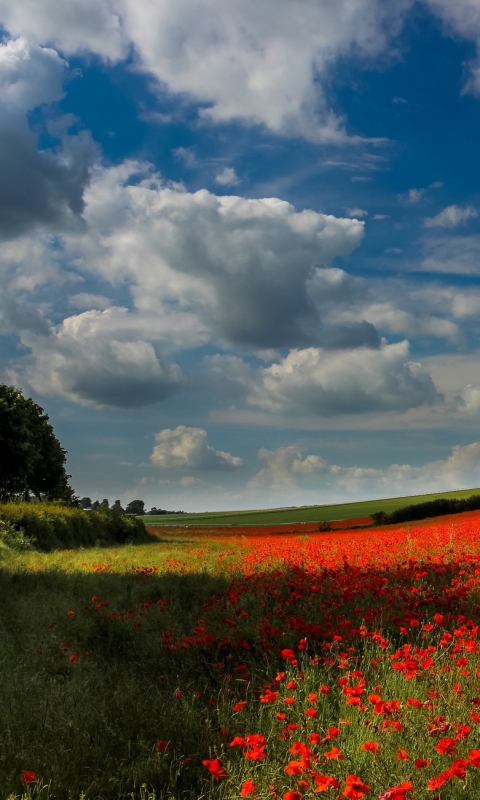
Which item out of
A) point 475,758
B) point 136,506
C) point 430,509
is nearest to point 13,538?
point 475,758

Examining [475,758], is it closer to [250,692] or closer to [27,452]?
[250,692]

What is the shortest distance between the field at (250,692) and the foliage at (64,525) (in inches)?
588

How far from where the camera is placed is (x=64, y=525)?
28688mm

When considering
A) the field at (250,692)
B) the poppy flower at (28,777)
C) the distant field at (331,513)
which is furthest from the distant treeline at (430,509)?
the poppy flower at (28,777)

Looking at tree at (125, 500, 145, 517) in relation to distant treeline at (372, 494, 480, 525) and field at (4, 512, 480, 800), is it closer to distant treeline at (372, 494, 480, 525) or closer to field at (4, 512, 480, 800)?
distant treeline at (372, 494, 480, 525)

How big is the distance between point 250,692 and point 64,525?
2517 centimetres

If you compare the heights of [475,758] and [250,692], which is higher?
[475,758]

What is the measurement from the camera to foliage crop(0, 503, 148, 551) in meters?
25.0

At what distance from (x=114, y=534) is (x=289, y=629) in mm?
32212

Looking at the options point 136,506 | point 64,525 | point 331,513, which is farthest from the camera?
point 136,506

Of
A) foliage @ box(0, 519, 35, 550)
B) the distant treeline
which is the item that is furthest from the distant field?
foliage @ box(0, 519, 35, 550)

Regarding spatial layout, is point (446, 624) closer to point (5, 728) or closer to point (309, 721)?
point (309, 721)

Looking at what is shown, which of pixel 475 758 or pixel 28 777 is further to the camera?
pixel 28 777

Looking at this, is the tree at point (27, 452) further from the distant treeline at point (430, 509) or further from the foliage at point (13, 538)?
the distant treeline at point (430, 509)
